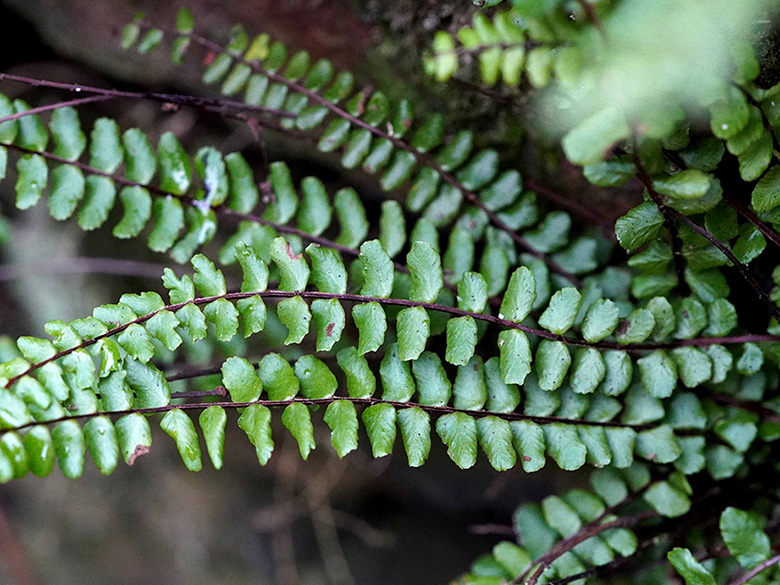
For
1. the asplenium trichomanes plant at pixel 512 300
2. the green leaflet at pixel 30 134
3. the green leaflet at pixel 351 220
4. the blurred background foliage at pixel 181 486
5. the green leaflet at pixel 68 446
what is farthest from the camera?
the blurred background foliage at pixel 181 486

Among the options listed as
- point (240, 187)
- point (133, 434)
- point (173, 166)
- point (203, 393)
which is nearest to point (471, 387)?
point (203, 393)

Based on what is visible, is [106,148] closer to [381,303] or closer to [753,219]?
[381,303]

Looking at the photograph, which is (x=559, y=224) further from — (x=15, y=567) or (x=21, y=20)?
(x=15, y=567)

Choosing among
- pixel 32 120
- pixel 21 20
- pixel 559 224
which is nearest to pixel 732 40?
pixel 559 224

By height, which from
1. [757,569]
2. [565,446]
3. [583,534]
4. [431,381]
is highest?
[431,381]

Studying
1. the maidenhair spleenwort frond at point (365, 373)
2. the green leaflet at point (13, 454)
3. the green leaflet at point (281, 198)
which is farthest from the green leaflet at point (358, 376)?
the green leaflet at point (13, 454)

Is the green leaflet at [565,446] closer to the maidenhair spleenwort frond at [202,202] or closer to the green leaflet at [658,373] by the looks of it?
the green leaflet at [658,373]

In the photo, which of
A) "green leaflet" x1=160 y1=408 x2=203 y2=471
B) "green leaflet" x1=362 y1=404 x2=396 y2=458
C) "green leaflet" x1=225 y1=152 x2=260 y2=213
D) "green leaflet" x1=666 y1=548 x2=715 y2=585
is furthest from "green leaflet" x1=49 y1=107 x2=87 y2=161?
"green leaflet" x1=666 y1=548 x2=715 y2=585
